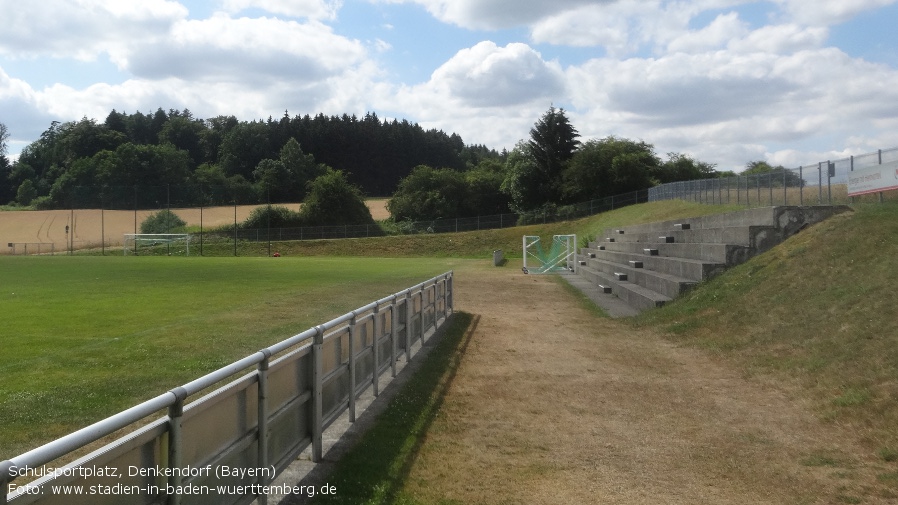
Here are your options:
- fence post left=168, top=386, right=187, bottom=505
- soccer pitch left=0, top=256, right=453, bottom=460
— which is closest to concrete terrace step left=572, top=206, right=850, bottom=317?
soccer pitch left=0, top=256, right=453, bottom=460

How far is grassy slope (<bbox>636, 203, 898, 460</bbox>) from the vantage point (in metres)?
7.11

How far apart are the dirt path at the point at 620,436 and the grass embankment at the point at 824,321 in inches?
11.2

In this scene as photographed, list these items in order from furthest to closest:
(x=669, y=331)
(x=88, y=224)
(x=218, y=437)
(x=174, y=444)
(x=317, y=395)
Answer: (x=88, y=224), (x=669, y=331), (x=317, y=395), (x=218, y=437), (x=174, y=444)

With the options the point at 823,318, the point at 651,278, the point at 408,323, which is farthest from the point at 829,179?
the point at 408,323

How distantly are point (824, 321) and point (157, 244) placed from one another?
5835 centimetres

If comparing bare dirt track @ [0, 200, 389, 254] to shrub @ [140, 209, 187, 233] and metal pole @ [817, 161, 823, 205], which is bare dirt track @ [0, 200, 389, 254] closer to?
shrub @ [140, 209, 187, 233]

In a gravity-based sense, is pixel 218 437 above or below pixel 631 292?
above

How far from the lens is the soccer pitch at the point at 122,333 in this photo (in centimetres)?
725

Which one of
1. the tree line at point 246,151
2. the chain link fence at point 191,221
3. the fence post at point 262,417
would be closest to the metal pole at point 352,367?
the fence post at point 262,417

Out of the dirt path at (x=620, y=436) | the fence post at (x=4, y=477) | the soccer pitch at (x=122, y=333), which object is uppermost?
the fence post at (x=4, y=477)

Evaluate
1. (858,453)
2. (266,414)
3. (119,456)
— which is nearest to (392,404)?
(266,414)

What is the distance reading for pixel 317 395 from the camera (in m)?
5.41

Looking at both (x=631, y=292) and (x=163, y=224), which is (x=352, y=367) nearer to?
(x=631, y=292)

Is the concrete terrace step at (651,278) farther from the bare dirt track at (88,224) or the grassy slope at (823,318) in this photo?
the bare dirt track at (88,224)
